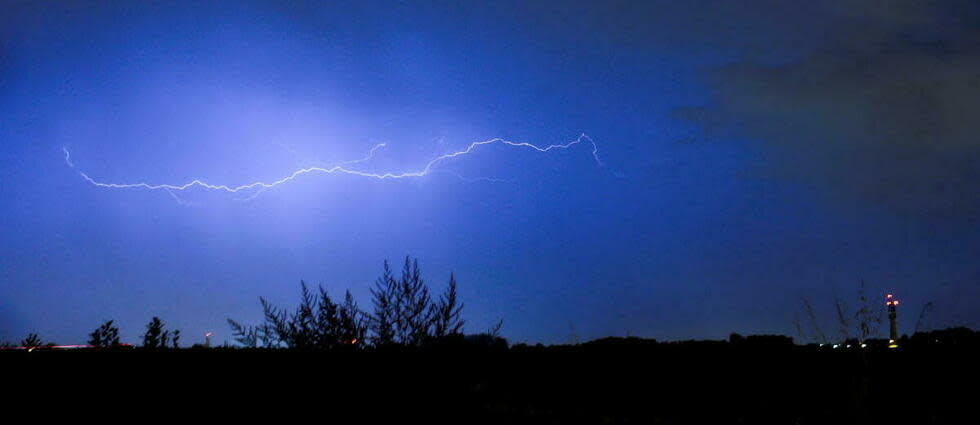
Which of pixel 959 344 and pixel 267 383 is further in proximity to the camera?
pixel 959 344

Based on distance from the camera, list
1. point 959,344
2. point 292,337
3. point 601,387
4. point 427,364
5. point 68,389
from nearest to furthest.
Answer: point 68,389 < point 427,364 < point 601,387 < point 959,344 < point 292,337

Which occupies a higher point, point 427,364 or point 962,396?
point 427,364

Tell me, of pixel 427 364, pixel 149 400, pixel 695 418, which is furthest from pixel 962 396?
pixel 149 400

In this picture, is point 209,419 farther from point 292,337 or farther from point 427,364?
point 292,337

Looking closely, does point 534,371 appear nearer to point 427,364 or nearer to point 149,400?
point 427,364

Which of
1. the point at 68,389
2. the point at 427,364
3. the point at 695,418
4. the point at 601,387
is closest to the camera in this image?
the point at 68,389

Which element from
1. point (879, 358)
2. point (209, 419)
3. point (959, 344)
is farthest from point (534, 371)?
point (959, 344)

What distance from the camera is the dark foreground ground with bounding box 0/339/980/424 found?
4.19m

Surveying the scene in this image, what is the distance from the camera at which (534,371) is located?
6.41m

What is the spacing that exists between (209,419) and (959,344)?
795 centimetres

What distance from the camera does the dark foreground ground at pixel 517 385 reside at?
419 cm

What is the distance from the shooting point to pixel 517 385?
20.1ft

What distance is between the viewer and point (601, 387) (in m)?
6.62

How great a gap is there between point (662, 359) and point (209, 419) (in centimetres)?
442
